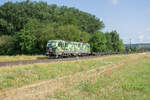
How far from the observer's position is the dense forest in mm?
56906

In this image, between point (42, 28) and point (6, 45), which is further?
point (6, 45)

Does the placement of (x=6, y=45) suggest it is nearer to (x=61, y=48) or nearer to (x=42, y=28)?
Result: (x=42, y=28)

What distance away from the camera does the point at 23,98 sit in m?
8.74

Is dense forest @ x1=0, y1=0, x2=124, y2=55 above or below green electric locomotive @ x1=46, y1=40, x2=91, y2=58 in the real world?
above

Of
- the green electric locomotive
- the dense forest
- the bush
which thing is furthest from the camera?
the bush

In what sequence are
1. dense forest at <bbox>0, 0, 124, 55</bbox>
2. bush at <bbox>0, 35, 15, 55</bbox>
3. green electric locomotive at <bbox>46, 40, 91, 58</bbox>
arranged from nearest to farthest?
green electric locomotive at <bbox>46, 40, 91, 58</bbox>, dense forest at <bbox>0, 0, 124, 55</bbox>, bush at <bbox>0, 35, 15, 55</bbox>

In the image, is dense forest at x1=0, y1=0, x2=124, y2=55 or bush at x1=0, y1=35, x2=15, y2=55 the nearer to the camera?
dense forest at x1=0, y1=0, x2=124, y2=55

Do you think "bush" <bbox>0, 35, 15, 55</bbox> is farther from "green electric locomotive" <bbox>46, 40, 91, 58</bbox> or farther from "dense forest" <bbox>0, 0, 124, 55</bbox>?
"green electric locomotive" <bbox>46, 40, 91, 58</bbox>

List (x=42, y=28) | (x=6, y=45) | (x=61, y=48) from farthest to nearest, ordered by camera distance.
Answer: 1. (x=6, y=45)
2. (x=42, y=28)
3. (x=61, y=48)

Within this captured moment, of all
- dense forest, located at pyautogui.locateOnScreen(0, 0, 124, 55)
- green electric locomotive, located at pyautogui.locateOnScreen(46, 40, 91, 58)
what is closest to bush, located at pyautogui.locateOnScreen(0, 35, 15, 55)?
dense forest, located at pyautogui.locateOnScreen(0, 0, 124, 55)

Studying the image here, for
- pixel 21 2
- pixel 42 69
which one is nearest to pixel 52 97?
pixel 42 69

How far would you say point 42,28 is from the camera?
61750mm

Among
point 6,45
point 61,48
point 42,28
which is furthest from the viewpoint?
point 6,45

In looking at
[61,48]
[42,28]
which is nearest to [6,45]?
[42,28]
